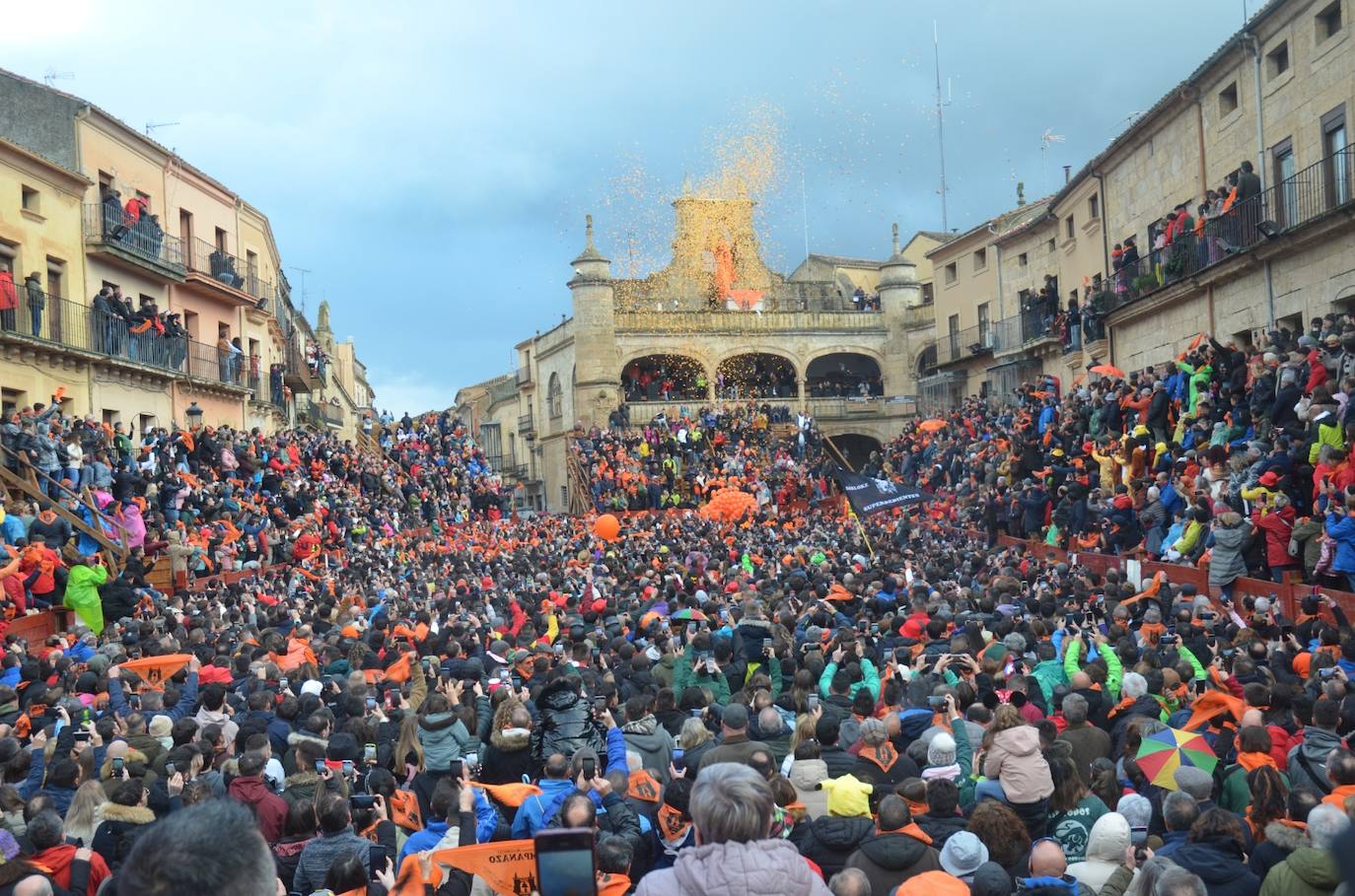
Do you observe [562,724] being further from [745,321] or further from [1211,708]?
[745,321]

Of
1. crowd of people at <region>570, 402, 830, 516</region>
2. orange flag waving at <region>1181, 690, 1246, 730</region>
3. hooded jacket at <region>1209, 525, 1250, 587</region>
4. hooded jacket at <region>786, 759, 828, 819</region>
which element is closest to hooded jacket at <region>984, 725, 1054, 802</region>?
hooded jacket at <region>786, 759, 828, 819</region>

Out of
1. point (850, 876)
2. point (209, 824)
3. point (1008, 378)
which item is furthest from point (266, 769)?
point (1008, 378)

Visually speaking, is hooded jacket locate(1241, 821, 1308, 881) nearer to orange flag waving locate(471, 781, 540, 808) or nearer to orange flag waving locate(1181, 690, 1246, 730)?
orange flag waving locate(1181, 690, 1246, 730)

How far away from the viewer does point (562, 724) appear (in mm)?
7691

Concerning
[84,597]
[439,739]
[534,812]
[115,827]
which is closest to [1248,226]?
[439,739]

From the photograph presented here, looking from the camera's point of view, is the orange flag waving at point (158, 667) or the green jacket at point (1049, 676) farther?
the orange flag waving at point (158, 667)

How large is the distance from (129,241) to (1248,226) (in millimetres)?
24081

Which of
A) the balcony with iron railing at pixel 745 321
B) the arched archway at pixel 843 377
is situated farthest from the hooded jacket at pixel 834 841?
the arched archway at pixel 843 377

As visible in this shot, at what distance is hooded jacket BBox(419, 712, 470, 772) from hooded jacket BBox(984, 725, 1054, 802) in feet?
10.7

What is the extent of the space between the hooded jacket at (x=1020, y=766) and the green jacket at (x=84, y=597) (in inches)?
519

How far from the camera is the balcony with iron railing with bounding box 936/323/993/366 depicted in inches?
1746

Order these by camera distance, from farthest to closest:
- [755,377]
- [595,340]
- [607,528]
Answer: [755,377] → [595,340] → [607,528]

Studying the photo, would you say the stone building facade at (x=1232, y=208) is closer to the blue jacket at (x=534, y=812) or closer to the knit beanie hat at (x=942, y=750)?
the knit beanie hat at (x=942, y=750)

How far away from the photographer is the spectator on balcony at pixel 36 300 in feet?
80.9
